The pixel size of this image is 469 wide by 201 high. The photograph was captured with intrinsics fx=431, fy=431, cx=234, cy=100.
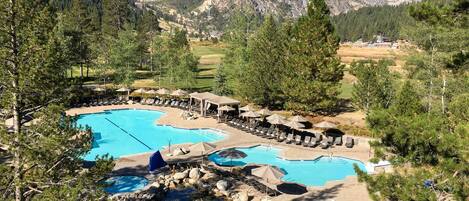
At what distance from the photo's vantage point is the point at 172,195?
22.3 m

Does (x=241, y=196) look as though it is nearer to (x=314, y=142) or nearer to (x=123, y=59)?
(x=314, y=142)

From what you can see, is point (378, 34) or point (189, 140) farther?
point (378, 34)

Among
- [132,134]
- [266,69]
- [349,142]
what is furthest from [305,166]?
[266,69]

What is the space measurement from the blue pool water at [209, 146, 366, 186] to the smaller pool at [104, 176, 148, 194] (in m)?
6.35

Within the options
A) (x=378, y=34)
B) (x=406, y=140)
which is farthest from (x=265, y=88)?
(x=378, y=34)

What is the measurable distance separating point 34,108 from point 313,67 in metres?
32.1

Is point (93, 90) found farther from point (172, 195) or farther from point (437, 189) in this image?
point (437, 189)

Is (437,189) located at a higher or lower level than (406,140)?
lower

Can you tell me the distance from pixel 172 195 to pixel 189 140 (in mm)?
13219

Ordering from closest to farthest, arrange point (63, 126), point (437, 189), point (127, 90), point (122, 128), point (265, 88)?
point (437, 189)
point (63, 126)
point (122, 128)
point (265, 88)
point (127, 90)

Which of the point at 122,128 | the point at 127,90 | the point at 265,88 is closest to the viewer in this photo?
the point at 122,128

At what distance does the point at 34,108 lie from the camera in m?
12.6

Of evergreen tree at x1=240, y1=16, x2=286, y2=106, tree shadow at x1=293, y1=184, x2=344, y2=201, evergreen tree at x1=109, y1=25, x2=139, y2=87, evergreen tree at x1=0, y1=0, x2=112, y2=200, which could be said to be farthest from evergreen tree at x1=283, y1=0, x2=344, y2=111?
evergreen tree at x1=0, y1=0, x2=112, y2=200

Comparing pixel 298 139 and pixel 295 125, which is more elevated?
pixel 295 125
